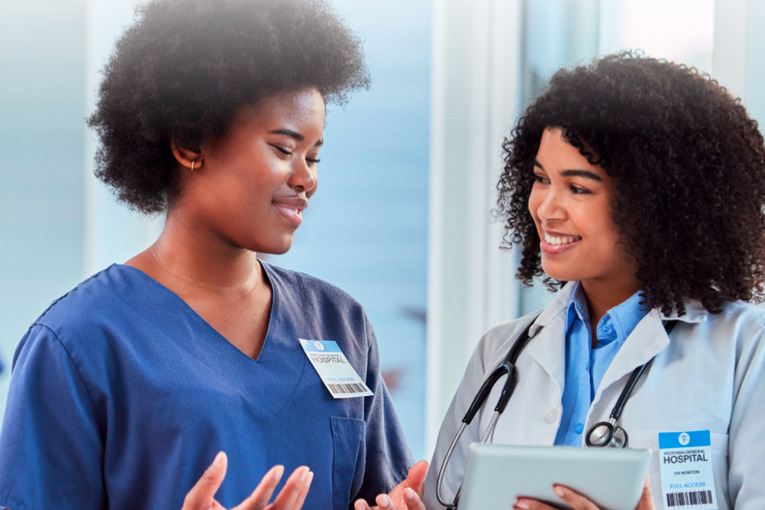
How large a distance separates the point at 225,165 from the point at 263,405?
1.50 feet

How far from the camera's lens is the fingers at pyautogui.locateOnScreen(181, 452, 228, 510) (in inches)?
43.4

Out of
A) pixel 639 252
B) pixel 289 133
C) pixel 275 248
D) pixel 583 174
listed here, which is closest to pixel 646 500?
pixel 639 252

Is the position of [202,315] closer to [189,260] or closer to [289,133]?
[189,260]

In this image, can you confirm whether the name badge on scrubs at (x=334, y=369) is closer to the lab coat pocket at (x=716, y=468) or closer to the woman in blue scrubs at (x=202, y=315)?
the woman in blue scrubs at (x=202, y=315)

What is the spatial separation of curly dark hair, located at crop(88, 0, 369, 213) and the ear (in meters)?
0.01

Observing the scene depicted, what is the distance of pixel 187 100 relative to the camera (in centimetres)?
147

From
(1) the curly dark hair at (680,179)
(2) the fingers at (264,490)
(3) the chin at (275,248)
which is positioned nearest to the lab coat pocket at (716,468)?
(1) the curly dark hair at (680,179)

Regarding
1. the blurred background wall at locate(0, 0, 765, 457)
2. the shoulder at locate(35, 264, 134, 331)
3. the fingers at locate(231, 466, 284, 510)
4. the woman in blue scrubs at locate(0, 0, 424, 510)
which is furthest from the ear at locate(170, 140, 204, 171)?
the blurred background wall at locate(0, 0, 765, 457)

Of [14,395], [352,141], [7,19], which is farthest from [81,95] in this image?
[14,395]

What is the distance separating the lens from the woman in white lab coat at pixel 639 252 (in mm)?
1386

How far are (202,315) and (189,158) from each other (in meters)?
0.31

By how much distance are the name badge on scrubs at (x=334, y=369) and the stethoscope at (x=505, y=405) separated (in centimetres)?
22

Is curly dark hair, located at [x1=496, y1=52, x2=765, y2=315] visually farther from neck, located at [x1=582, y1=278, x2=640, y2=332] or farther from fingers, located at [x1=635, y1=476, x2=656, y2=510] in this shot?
fingers, located at [x1=635, y1=476, x2=656, y2=510]

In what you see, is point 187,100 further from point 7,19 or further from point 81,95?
point 7,19
